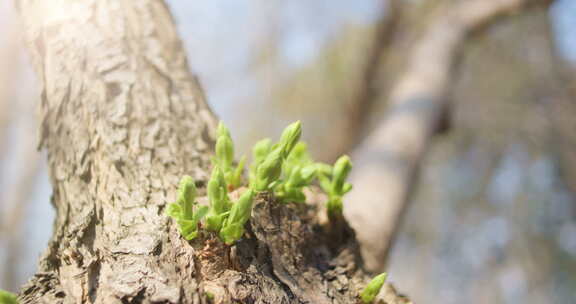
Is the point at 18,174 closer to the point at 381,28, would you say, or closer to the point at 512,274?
the point at 381,28

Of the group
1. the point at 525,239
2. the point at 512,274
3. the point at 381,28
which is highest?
the point at 381,28

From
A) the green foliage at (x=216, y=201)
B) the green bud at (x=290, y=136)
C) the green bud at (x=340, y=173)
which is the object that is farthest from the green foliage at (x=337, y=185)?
the green foliage at (x=216, y=201)

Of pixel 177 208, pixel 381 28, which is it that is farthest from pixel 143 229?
pixel 381 28

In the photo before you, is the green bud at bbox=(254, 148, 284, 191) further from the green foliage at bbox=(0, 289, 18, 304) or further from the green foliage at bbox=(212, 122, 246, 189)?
the green foliage at bbox=(0, 289, 18, 304)

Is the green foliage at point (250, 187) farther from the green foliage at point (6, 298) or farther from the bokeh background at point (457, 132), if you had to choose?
the bokeh background at point (457, 132)

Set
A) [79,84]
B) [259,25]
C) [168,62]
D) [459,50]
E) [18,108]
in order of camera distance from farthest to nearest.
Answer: [18,108], [259,25], [459,50], [168,62], [79,84]

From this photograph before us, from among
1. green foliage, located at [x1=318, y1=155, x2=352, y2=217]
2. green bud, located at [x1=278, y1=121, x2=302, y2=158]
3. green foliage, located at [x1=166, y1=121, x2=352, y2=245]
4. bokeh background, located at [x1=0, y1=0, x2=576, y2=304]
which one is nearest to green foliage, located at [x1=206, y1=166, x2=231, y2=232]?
green foliage, located at [x1=166, y1=121, x2=352, y2=245]

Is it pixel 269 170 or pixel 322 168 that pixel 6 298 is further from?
pixel 322 168
